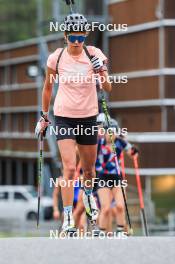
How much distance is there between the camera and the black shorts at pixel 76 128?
9.38 meters

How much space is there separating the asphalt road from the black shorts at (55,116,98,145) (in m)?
1.83

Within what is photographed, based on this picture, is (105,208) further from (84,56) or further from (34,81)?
(34,81)

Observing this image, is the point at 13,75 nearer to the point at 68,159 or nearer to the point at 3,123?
the point at 3,123

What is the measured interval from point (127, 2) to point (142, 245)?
101 feet

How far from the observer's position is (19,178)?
54.6 meters

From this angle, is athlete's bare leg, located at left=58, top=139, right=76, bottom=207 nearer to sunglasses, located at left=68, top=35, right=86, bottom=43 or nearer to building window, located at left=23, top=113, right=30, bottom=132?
sunglasses, located at left=68, top=35, right=86, bottom=43

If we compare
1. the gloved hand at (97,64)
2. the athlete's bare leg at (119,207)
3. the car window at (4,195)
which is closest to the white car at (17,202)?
the car window at (4,195)

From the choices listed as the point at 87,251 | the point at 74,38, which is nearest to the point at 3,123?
the point at 74,38

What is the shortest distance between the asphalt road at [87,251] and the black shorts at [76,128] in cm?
183

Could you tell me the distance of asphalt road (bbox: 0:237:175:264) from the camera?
24.7 feet

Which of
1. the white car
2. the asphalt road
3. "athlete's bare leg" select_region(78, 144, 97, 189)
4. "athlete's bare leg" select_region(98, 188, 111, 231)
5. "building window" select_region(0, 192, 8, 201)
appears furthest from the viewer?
"building window" select_region(0, 192, 8, 201)

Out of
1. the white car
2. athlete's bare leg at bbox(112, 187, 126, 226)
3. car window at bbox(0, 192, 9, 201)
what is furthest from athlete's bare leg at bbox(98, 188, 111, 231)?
car window at bbox(0, 192, 9, 201)

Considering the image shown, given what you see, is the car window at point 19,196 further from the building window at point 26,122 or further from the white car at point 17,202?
the building window at point 26,122

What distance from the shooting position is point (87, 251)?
759cm
